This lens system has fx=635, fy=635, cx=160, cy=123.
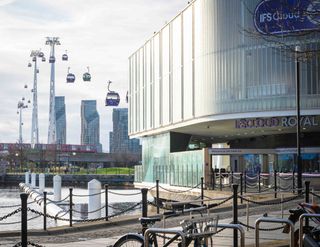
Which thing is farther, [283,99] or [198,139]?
[198,139]

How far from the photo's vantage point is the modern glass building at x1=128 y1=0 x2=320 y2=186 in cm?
5166

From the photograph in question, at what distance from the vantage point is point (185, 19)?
61.5 m

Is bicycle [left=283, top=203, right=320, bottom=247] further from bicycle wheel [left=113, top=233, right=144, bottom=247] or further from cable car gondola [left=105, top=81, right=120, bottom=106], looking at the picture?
cable car gondola [left=105, top=81, right=120, bottom=106]

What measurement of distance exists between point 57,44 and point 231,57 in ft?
200

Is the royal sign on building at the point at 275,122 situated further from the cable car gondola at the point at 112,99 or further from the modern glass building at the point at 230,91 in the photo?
the cable car gondola at the point at 112,99

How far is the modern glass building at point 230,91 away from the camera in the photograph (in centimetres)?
5166

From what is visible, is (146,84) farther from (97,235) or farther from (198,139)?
(97,235)

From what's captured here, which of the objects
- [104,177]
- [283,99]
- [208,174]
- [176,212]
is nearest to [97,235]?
[176,212]

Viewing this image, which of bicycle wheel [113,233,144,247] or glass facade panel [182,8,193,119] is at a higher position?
glass facade panel [182,8,193,119]

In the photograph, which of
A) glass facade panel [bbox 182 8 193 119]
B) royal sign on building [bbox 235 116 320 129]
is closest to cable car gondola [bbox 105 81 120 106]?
glass facade panel [bbox 182 8 193 119]

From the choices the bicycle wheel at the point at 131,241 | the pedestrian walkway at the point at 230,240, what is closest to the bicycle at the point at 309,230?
the pedestrian walkway at the point at 230,240

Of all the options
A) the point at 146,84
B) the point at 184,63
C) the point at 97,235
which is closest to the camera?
the point at 97,235

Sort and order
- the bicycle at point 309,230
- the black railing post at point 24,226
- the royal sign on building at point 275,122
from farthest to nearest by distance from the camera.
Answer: the royal sign on building at point 275,122
the black railing post at point 24,226
the bicycle at point 309,230

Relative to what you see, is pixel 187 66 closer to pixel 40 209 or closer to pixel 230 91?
pixel 230 91
